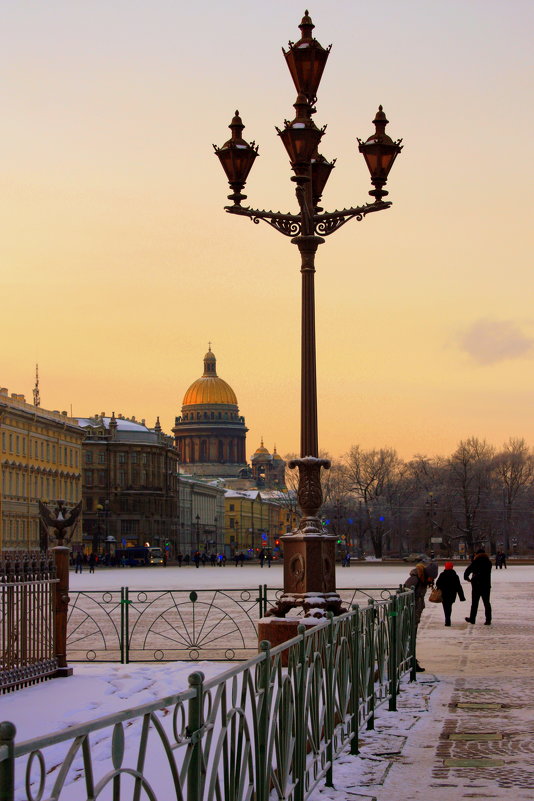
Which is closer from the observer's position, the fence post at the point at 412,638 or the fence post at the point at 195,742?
the fence post at the point at 195,742

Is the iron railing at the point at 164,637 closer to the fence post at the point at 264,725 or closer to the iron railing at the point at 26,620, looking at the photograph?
the iron railing at the point at 26,620

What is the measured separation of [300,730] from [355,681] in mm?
2583

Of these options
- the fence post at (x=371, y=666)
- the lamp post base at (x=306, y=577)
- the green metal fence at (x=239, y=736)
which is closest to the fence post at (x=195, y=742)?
the green metal fence at (x=239, y=736)

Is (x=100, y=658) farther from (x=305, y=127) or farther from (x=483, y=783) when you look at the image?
(x=483, y=783)

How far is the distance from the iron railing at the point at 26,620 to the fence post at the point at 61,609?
0.08 metres

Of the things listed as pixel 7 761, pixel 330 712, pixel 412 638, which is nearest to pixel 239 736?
pixel 7 761

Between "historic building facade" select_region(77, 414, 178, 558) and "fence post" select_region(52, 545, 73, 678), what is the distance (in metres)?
115

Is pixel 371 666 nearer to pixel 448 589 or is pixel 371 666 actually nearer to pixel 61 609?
pixel 61 609

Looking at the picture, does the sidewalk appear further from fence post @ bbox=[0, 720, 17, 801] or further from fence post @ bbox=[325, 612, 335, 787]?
fence post @ bbox=[0, 720, 17, 801]

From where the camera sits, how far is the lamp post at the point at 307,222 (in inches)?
558

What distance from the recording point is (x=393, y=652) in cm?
1251

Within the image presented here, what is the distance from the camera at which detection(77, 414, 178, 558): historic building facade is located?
133750 millimetres

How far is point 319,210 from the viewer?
16078 millimetres

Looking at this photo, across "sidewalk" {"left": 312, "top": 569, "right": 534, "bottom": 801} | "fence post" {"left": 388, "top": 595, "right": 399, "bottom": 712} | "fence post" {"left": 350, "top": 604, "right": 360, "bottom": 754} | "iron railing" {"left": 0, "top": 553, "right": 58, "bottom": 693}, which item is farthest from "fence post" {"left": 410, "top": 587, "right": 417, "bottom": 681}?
"fence post" {"left": 350, "top": 604, "right": 360, "bottom": 754}
